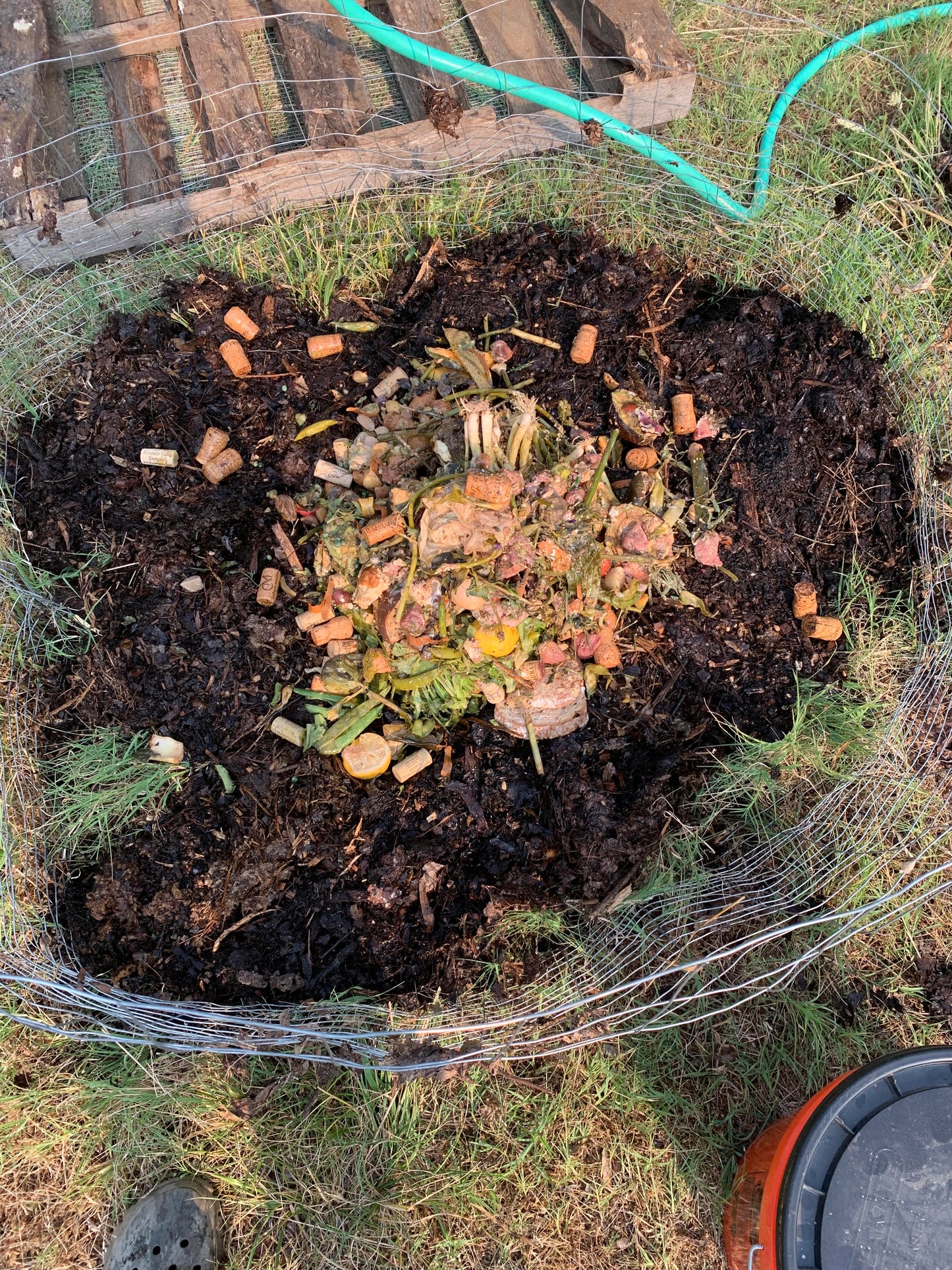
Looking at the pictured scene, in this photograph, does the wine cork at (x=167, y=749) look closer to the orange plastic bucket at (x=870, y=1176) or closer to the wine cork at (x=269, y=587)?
the wine cork at (x=269, y=587)

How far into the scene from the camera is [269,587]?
2.39 metres

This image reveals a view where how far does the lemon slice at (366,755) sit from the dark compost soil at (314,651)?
6 centimetres

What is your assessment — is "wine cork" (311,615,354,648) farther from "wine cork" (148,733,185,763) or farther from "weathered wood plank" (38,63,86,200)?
"weathered wood plank" (38,63,86,200)

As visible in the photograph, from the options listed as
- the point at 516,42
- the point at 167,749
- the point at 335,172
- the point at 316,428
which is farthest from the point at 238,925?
the point at 516,42

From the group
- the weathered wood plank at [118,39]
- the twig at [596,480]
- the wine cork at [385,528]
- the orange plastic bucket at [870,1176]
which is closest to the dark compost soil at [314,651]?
the twig at [596,480]

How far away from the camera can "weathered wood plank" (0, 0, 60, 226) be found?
2.53 m

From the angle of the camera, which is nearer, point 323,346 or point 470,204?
point 323,346

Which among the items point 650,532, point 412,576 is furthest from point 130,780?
point 650,532

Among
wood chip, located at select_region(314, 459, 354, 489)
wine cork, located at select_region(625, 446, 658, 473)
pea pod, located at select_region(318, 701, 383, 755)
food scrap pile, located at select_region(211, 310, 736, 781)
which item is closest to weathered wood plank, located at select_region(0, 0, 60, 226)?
food scrap pile, located at select_region(211, 310, 736, 781)

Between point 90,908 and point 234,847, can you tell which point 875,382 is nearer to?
point 234,847

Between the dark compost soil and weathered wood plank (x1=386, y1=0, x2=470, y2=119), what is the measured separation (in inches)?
20.8

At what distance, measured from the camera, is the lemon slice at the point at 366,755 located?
2.31 meters

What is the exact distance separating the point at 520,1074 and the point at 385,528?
159 centimetres

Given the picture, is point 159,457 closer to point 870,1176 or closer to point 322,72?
point 322,72
